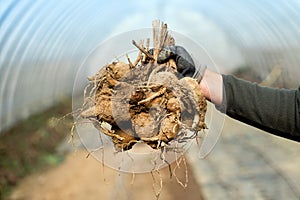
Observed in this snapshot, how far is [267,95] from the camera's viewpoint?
1.39 metres

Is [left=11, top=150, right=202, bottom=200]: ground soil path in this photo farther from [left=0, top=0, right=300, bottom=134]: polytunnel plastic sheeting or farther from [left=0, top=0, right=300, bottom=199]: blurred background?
[left=0, top=0, right=300, bottom=134]: polytunnel plastic sheeting

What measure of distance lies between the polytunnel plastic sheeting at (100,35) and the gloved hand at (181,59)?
0.72 meters

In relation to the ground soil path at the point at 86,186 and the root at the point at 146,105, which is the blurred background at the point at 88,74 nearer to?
the ground soil path at the point at 86,186

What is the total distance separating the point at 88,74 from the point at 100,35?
42 centimetres

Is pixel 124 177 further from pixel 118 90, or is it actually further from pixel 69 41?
pixel 118 90

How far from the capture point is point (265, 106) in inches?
54.5

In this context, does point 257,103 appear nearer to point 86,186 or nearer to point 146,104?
point 146,104

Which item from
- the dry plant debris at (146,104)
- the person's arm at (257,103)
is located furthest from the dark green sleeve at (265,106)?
the dry plant debris at (146,104)

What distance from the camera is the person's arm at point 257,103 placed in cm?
137

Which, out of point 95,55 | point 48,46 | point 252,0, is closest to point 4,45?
point 48,46

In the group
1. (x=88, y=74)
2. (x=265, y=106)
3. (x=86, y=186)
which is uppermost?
(x=88, y=74)

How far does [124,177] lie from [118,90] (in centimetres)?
198

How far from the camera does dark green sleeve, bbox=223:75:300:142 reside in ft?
4.50

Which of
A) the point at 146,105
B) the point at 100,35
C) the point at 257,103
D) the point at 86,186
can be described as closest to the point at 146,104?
the point at 146,105
